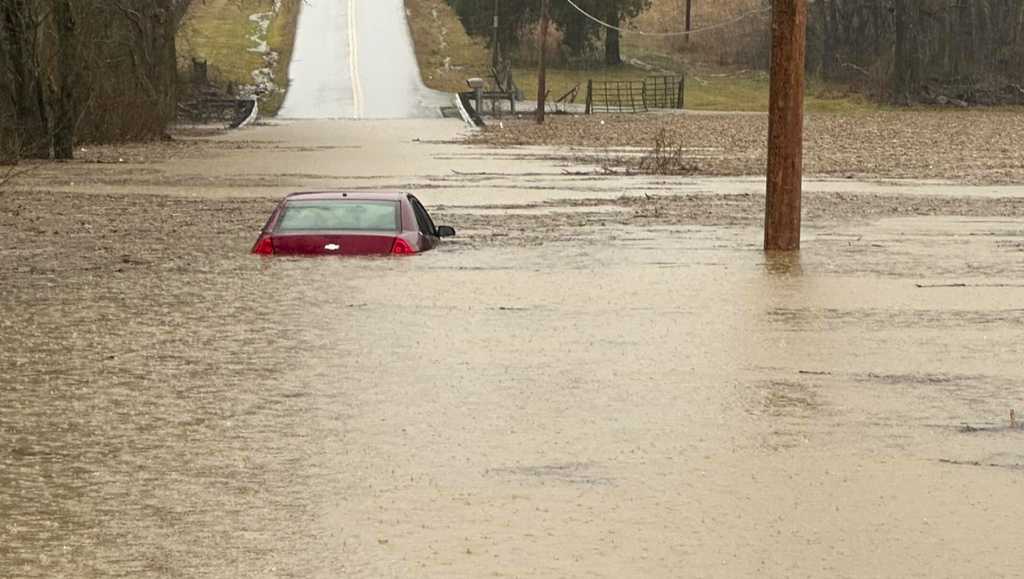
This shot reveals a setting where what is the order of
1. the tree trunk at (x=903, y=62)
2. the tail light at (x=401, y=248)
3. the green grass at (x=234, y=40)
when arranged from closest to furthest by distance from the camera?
the tail light at (x=401, y=248) → the tree trunk at (x=903, y=62) → the green grass at (x=234, y=40)

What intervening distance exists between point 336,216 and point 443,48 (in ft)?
275

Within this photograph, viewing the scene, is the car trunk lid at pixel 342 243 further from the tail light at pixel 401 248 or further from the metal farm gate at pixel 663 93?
the metal farm gate at pixel 663 93

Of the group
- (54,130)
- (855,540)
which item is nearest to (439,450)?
(855,540)

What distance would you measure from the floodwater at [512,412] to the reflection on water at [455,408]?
0.03 m

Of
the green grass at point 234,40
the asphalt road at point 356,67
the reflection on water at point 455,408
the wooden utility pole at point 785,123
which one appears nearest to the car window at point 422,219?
the reflection on water at point 455,408

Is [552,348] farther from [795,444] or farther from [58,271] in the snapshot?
[58,271]

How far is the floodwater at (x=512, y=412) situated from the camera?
1014cm

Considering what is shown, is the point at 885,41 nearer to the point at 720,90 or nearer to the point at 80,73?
the point at 720,90

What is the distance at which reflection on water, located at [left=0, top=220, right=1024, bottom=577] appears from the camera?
1036cm

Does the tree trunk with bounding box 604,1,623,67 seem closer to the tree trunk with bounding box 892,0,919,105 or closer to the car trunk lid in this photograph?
the tree trunk with bounding box 892,0,919,105

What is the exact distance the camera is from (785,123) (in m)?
25.7

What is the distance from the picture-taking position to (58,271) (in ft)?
77.6

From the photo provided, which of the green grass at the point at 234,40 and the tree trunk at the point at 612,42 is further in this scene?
the tree trunk at the point at 612,42

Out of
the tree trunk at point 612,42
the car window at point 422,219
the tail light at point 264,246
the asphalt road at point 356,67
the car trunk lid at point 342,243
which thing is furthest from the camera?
the tree trunk at point 612,42
